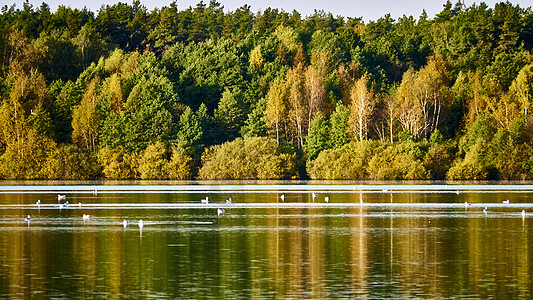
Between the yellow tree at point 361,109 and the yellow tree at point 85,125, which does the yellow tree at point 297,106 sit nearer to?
the yellow tree at point 361,109

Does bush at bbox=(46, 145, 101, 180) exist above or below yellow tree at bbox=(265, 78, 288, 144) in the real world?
below

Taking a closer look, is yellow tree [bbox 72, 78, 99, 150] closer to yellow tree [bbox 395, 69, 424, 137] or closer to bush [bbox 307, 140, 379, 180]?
bush [bbox 307, 140, 379, 180]

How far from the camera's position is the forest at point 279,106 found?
9994 cm

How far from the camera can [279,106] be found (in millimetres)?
111250

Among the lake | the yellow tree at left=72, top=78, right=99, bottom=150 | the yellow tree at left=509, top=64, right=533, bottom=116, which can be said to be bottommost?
the lake

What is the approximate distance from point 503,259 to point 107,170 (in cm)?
Result: 7910

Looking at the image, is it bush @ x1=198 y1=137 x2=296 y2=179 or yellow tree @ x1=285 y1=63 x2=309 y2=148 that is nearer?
bush @ x1=198 y1=137 x2=296 y2=179

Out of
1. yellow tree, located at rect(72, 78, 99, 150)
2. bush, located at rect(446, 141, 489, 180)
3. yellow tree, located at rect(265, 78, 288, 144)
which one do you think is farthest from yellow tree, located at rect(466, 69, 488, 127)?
yellow tree, located at rect(72, 78, 99, 150)

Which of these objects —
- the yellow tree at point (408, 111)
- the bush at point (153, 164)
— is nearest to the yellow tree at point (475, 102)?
the yellow tree at point (408, 111)

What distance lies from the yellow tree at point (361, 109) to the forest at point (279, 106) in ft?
0.54

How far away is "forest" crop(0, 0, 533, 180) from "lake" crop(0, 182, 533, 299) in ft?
125

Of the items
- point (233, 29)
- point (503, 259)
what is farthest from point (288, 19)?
point (503, 259)

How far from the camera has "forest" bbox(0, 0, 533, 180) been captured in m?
99.9

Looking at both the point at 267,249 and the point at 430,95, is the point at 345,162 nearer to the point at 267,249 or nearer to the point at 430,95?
the point at 430,95
